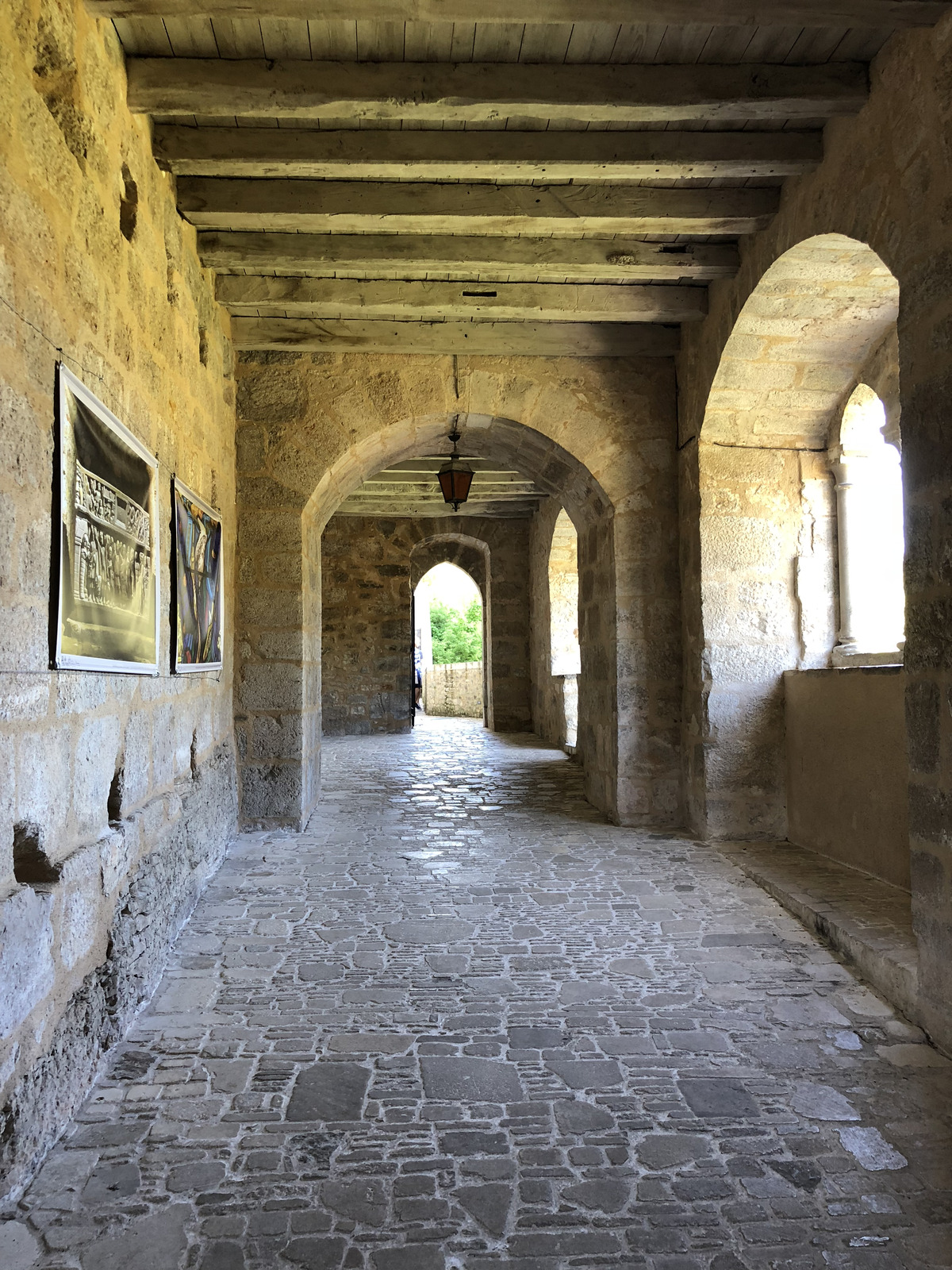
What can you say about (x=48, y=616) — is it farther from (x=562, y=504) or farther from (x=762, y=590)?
(x=562, y=504)

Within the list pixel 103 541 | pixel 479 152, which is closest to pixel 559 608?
pixel 479 152

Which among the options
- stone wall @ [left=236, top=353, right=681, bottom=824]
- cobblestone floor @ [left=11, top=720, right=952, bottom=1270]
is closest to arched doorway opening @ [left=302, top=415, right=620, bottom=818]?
stone wall @ [left=236, top=353, right=681, bottom=824]

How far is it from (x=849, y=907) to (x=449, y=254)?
3.27 meters

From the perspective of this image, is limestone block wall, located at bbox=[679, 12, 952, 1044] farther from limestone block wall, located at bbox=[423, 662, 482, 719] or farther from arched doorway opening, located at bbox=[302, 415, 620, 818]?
limestone block wall, located at bbox=[423, 662, 482, 719]

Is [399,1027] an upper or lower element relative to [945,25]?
lower

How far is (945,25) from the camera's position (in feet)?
8.03

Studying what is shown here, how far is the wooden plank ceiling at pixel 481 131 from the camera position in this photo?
2.69 meters

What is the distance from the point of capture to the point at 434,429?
17.3ft

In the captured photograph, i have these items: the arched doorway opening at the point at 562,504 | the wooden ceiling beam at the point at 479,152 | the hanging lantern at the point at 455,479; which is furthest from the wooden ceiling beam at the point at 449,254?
the hanging lantern at the point at 455,479

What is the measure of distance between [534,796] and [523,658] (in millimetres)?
5460

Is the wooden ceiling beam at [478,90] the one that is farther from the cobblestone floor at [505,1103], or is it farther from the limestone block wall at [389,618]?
the limestone block wall at [389,618]

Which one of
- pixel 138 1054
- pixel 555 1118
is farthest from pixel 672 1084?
pixel 138 1054

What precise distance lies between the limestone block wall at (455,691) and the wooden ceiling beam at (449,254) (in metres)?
10.6

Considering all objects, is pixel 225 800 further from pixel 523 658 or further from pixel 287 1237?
pixel 523 658
